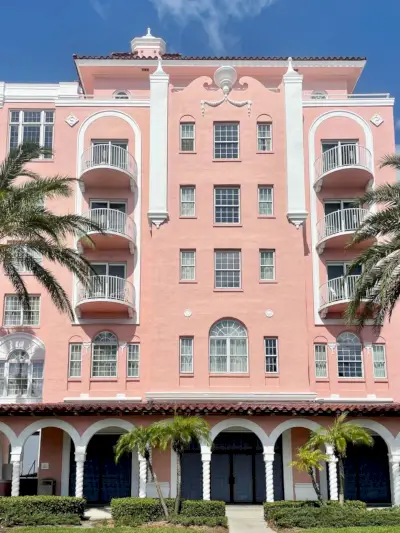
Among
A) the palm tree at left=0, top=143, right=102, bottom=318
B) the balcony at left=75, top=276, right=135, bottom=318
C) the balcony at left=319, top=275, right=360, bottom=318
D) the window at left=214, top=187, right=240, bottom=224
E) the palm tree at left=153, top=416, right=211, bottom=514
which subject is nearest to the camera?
the palm tree at left=0, top=143, right=102, bottom=318

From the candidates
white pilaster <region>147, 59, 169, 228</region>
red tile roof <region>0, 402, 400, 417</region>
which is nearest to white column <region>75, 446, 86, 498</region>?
red tile roof <region>0, 402, 400, 417</region>

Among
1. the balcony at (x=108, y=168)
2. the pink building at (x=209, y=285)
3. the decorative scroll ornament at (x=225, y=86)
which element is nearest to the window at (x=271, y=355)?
the pink building at (x=209, y=285)

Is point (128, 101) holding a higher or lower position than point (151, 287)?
higher

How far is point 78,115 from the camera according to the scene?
36531mm

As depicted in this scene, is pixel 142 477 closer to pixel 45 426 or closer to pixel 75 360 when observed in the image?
pixel 45 426

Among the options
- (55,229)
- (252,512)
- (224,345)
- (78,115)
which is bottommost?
(252,512)

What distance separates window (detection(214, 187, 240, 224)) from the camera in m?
34.9

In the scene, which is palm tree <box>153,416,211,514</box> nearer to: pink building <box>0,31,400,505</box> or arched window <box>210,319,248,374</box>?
pink building <box>0,31,400,505</box>

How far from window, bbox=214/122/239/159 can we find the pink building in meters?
0.07

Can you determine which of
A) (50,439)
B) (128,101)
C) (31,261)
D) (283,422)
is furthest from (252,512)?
(128,101)

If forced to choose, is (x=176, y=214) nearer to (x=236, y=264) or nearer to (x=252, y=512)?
(x=236, y=264)

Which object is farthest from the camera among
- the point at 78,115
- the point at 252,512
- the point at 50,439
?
the point at 78,115

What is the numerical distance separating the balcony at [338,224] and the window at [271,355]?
5116 millimetres

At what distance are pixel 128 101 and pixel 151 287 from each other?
31.7 feet
